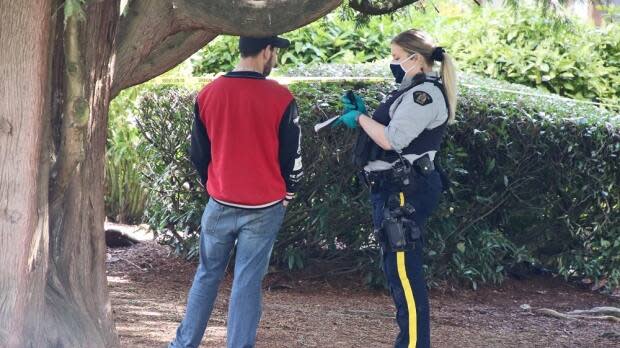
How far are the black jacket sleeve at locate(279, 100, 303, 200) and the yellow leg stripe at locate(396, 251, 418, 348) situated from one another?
0.71 meters

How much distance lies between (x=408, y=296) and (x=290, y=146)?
1.05 meters

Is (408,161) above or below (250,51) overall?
below

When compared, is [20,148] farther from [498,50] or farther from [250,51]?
[498,50]

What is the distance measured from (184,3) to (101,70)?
63 centimetres

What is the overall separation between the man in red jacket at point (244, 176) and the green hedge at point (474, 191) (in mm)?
Result: 2439

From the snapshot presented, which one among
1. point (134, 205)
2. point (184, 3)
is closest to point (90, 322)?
point (184, 3)

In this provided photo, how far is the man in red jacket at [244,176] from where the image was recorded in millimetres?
4973

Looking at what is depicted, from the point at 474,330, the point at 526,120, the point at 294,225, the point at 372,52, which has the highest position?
the point at 372,52

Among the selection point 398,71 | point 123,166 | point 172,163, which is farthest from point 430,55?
point 123,166

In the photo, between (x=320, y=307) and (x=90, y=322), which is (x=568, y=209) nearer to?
(x=320, y=307)

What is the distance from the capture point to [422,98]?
5445 millimetres

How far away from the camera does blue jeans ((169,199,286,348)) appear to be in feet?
16.5

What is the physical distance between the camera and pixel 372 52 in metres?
12.4

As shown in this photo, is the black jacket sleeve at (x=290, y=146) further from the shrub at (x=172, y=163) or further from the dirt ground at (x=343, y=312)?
the shrub at (x=172, y=163)
